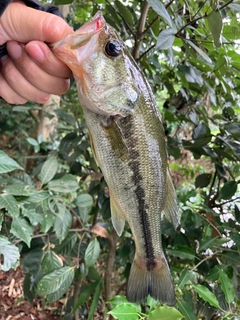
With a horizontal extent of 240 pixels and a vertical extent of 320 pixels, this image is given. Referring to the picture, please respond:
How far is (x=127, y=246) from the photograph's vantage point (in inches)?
71.1

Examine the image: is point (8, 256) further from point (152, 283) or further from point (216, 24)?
point (216, 24)

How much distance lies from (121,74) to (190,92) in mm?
975

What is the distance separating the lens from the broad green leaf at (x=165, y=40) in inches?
40.0

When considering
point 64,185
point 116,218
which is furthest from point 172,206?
point 64,185

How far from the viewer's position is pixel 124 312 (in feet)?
2.94

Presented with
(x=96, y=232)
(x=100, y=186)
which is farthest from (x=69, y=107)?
(x=96, y=232)

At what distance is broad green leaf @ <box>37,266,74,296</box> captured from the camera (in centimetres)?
138

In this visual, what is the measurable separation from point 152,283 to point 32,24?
883 millimetres

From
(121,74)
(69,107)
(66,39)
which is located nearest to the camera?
(66,39)

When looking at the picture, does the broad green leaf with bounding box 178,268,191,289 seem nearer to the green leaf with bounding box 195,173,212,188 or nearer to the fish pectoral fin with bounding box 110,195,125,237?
the fish pectoral fin with bounding box 110,195,125,237

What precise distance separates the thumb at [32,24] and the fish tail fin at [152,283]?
0.77 m

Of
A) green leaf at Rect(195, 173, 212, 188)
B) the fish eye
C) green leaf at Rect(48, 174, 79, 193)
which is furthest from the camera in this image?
green leaf at Rect(195, 173, 212, 188)

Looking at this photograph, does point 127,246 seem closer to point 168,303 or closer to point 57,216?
point 57,216

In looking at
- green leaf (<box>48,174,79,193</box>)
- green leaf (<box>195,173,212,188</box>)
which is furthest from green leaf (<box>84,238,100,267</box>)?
green leaf (<box>195,173,212,188</box>)
